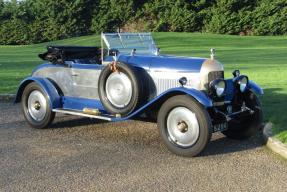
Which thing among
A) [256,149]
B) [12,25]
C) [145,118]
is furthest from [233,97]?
[12,25]

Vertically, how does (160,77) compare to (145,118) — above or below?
above

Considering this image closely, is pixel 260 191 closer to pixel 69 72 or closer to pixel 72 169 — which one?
pixel 72 169

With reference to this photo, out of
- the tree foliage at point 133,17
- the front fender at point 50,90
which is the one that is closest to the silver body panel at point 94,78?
the front fender at point 50,90

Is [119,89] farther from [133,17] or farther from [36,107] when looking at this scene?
[133,17]

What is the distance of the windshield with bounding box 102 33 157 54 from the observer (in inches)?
300

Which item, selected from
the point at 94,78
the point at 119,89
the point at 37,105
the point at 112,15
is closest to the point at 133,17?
the point at 112,15

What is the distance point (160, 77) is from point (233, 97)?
1.08 metres

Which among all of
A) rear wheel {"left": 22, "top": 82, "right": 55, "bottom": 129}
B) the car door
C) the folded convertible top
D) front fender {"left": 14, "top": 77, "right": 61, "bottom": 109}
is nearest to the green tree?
the folded convertible top

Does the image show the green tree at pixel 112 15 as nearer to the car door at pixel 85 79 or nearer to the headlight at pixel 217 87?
the car door at pixel 85 79

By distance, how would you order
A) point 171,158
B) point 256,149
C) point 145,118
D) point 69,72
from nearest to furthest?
point 171,158, point 256,149, point 145,118, point 69,72

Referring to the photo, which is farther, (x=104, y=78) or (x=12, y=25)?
(x=12, y=25)

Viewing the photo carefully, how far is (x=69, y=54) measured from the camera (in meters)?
8.15

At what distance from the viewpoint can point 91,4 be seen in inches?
1953


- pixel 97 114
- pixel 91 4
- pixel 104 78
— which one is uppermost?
pixel 91 4
